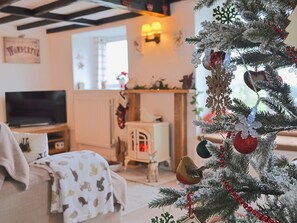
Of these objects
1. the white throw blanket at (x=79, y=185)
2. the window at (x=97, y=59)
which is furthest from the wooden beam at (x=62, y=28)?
the white throw blanket at (x=79, y=185)

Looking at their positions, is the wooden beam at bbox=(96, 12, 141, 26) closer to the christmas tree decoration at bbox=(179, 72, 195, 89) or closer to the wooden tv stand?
the christmas tree decoration at bbox=(179, 72, 195, 89)

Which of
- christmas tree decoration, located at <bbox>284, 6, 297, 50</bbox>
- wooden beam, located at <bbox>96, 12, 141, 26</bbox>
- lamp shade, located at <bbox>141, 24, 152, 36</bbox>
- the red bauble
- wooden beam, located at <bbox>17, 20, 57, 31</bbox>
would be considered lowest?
the red bauble

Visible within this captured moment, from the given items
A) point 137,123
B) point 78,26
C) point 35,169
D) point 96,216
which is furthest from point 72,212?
point 78,26

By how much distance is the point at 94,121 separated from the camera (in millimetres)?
5637

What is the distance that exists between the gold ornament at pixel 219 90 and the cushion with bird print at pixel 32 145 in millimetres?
1864

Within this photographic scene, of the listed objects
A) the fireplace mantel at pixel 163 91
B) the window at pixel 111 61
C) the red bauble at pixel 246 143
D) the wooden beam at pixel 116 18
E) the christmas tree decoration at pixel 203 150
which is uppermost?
the wooden beam at pixel 116 18

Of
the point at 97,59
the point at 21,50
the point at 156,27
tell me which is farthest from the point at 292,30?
the point at 21,50

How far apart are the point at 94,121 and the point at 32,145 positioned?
10.4 ft

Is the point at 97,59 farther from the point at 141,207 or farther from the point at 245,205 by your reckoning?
the point at 245,205

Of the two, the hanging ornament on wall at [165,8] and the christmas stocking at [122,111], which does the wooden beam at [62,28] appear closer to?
the christmas stocking at [122,111]

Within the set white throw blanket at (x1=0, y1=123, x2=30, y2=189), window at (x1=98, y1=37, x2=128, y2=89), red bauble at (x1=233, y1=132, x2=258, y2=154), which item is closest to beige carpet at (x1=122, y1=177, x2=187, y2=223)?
white throw blanket at (x1=0, y1=123, x2=30, y2=189)

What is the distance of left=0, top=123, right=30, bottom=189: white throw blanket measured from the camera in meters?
2.07

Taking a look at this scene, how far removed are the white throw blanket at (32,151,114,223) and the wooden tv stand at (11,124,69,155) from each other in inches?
133

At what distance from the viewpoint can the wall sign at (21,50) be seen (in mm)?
5848
